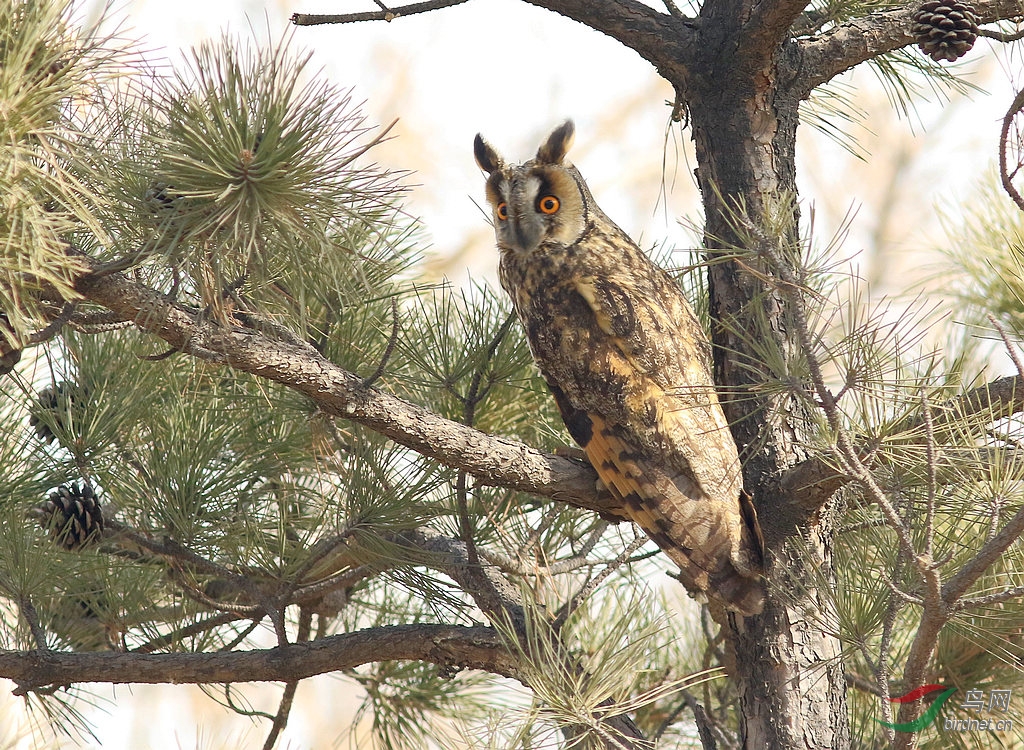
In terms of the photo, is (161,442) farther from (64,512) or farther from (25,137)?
(25,137)

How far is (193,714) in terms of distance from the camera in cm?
504

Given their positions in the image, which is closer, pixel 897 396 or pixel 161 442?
pixel 897 396

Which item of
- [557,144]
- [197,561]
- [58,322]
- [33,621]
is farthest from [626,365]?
[33,621]

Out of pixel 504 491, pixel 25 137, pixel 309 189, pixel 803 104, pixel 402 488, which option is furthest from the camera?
pixel 803 104

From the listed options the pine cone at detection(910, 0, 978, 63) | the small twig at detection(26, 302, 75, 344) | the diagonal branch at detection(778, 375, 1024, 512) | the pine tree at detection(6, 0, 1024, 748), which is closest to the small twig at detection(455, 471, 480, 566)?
the pine tree at detection(6, 0, 1024, 748)

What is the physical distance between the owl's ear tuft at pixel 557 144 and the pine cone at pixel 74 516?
886 millimetres

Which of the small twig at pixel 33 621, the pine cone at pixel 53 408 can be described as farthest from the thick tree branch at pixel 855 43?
the small twig at pixel 33 621

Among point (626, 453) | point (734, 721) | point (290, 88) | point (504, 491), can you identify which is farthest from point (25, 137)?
point (734, 721)

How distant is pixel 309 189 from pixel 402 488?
0.52 meters

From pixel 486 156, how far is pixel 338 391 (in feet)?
2.48

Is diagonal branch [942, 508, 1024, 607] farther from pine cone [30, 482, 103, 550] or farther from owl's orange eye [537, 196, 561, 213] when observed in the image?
pine cone [30, 482, 103, 550]

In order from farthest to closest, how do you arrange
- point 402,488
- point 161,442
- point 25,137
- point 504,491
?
point 504,491
point 161,442
point 402,488
point 25,137

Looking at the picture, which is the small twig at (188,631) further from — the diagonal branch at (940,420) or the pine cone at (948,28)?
the pine cone at (948,28)

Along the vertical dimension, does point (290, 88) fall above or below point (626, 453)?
above
